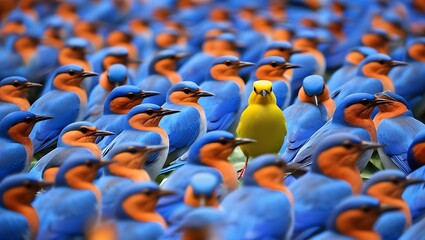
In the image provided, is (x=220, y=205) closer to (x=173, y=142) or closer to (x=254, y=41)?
(x=173, y=142)

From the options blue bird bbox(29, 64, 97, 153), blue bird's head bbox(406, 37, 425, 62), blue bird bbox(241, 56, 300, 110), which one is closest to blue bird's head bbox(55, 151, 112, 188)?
blue bird bbox(29, 64, 97, 153)

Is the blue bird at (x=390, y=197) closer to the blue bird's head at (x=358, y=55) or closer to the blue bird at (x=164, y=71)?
the blue bird at (x=164, y=71)

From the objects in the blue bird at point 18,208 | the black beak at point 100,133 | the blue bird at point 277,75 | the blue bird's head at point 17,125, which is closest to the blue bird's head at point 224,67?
the blue bird at point 277,75

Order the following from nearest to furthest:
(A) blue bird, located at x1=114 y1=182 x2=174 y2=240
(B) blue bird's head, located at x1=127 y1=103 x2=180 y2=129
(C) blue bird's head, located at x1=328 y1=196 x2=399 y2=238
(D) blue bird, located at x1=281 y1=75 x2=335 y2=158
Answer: (C) blue bird's head, located at x1=328 y1=196 x2=399 y2=238
(A) blue bird, located at x1=114 y1=182 x2=174 y2=240
(B) blue bird's head, located at x1=127 y1=103 x2=180 y2=129
(D) blue bird, located at x1=281 y1=75 x2=335 y2=158

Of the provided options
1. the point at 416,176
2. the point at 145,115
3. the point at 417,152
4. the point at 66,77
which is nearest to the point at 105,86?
the point at 66,77

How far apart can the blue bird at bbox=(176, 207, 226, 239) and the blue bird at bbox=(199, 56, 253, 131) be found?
2.70 metres

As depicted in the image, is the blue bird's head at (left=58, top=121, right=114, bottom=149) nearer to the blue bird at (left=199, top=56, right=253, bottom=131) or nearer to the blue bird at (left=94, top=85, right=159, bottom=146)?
the blue bird at (left=94, top=85, right=159, bottom=146)

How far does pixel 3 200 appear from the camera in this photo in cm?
504

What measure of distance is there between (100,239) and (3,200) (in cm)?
72

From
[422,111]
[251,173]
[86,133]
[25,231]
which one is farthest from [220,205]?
[422,111]

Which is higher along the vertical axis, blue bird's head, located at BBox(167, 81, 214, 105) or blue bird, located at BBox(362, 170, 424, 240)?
blue bird, located at BBox(362, 170, 424, 240)

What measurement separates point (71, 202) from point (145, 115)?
136cm

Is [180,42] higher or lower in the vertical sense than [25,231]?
lower

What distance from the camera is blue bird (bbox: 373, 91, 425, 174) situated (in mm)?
6180
